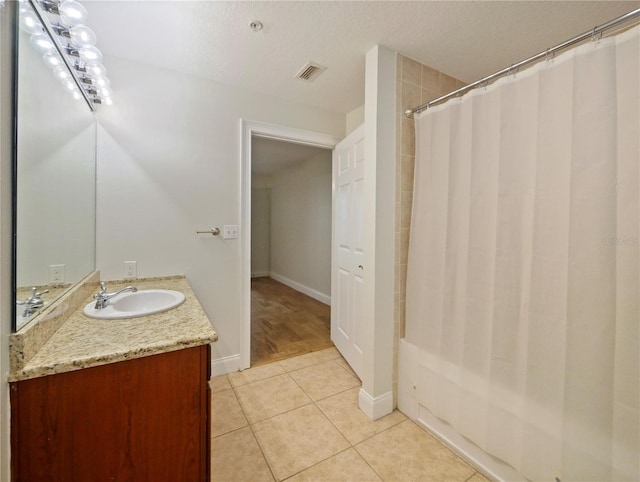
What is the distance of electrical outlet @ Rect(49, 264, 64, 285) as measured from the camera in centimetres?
107

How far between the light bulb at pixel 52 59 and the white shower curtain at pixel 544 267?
1.85m

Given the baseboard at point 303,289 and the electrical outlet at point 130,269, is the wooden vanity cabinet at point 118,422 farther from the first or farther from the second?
the baseboard at point 303,289

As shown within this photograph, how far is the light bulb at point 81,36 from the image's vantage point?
1.07 m

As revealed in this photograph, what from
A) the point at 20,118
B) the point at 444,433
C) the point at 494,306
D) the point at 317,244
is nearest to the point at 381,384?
the point at 444,433

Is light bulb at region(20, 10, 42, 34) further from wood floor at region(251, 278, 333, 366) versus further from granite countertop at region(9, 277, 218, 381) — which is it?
wood floor at region(251, 278, 333, 366)

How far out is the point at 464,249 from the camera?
1.39m

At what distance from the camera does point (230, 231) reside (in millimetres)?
2111

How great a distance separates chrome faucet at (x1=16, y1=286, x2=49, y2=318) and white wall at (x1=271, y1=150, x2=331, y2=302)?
10.7 feet

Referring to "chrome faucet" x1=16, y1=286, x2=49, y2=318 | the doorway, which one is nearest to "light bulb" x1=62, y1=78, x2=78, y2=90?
"chrome faucet" x1=16, y1=286, x2=49, y2=318

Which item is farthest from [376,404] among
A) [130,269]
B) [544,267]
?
[130,269]

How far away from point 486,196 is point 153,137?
218 cm

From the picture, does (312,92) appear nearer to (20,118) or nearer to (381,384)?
(20,118)

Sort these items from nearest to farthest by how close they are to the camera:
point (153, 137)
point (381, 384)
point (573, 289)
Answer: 1. point (573, 289)
2. point (381, 384)
3. point (153, 137)

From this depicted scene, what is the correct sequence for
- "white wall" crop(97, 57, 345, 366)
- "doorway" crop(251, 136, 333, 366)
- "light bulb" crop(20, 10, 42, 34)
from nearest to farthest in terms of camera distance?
"light bulb" crop(20, 10, 42, 34) < "white wall" crop(97, 57, 345, 366) < "doorway" crop(251, 136, 333, 366)
